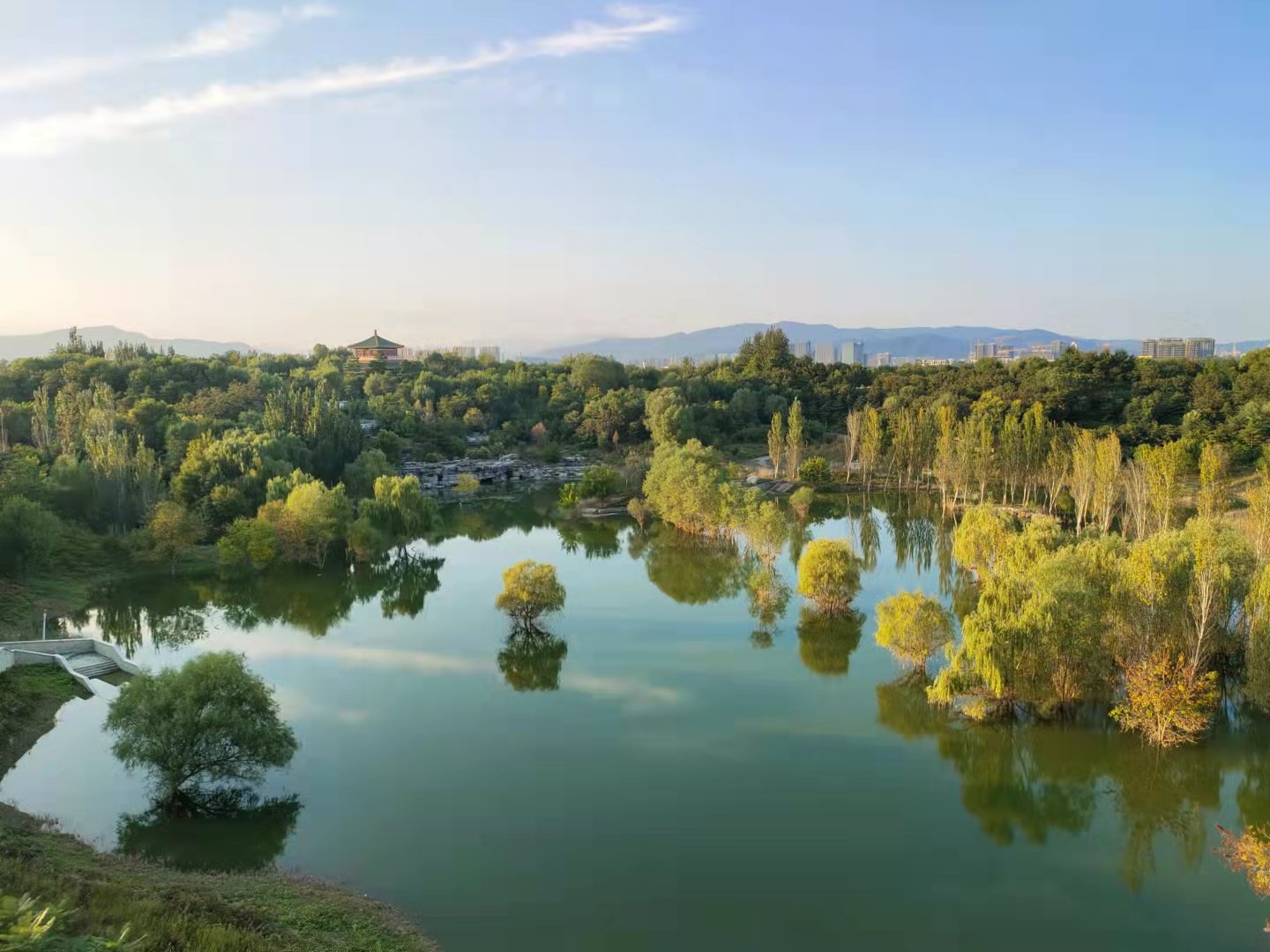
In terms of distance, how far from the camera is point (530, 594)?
20484mm

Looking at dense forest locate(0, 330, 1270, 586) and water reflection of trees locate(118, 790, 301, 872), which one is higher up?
dense forest locate(0, 330, 1270, 586)

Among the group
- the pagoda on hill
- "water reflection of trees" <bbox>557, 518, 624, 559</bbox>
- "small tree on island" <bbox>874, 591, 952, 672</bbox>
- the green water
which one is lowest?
the green water

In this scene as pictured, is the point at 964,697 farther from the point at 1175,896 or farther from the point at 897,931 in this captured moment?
the point at 897,931

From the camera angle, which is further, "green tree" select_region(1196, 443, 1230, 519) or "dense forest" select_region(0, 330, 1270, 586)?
"dense forest" select_region(0, 330, 1270, 586)

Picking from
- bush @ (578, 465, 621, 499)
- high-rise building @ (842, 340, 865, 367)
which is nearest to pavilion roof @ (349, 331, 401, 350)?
bush @ (578, 465, 621, 499)

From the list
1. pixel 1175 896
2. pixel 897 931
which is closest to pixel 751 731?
pixel 897 931

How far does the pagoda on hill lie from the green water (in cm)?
6083

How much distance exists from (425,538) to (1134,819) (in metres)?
26.9

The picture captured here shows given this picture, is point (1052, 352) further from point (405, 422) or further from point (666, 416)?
point (405, 422)

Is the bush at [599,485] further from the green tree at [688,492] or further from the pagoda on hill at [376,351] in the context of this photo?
the pagoda on hill at [376,351]

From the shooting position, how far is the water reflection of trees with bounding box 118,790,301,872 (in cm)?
1145

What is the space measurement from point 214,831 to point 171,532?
18053mm

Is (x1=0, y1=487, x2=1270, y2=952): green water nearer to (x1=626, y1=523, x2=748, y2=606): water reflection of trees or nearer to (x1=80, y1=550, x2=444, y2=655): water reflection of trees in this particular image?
(x1=80, y1=550, x2=444, y2=655): water reflection of trees

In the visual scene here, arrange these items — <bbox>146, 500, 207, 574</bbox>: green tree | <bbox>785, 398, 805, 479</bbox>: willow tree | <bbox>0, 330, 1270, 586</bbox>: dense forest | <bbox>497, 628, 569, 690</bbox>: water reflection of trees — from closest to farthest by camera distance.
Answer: <bbox>497, 628, 569, 690</bbox>: water reflection of trees
<bbox>146, 500, 207, 574</bbox>: green tree
<bbox>0, 330, 1270, 586</bbox>: dense forest
<bbox>785, 398, 805, 479</bbox>: willow tree
